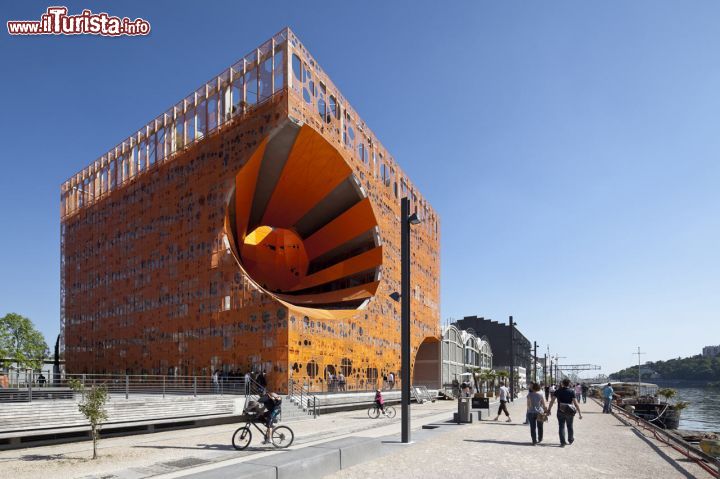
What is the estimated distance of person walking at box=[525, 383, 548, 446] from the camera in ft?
47.3

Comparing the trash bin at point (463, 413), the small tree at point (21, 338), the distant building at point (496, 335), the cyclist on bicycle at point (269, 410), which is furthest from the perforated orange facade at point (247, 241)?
the distant building at point (496, 335)

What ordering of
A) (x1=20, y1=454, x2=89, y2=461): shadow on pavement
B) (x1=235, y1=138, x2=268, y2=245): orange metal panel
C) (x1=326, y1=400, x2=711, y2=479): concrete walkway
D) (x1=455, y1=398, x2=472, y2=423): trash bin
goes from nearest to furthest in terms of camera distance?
(x1=326, y1=400, x2=711, y2=479): concrete walkway < (x1=20, y1=454, x2=89, y2=461): shadow on pavement < (x1=455, y1=398, x2=472, y2=423): trash bin < (x1=235, y1=138, x2=268, y2=245): orange metal panel

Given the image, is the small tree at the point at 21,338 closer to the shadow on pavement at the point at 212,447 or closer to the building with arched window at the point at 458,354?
the building with arched window at the point at 458,354

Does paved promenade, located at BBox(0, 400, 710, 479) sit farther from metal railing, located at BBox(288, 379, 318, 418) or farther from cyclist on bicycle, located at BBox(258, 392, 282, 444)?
metal railing, located at BBox(288, 379, 318, 418)

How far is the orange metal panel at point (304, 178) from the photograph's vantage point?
37938mm

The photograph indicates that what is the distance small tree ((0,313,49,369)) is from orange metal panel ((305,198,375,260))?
31778mm

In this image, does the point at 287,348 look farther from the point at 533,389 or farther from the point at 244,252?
the point at 533,389

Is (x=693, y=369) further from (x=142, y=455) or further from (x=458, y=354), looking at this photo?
(x=142, y=455)

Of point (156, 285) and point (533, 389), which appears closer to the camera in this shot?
point (533, 389)

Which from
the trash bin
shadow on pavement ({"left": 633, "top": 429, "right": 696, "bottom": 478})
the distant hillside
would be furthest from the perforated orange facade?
the distant hillside

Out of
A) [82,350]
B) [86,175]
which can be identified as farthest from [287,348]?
[86,175]

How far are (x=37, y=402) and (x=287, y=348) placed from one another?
659 inches

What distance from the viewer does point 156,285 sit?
133 ft

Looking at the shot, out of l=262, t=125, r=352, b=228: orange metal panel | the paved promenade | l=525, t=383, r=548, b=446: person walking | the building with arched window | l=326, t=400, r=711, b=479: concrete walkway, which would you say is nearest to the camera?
l=326, t=400, r=711, b=479: concrete walkway
